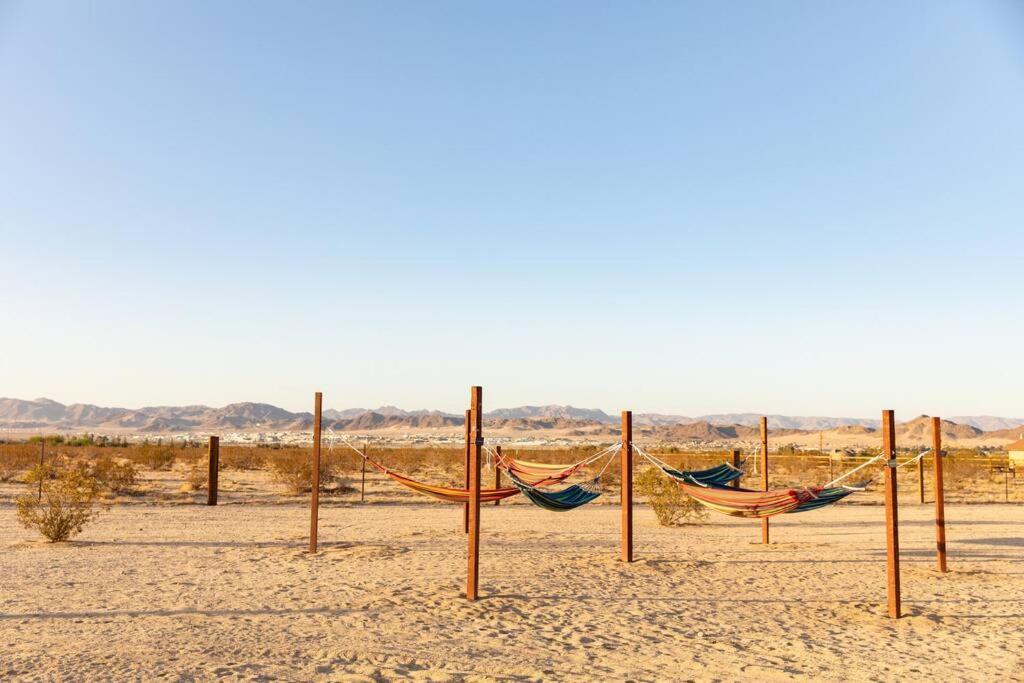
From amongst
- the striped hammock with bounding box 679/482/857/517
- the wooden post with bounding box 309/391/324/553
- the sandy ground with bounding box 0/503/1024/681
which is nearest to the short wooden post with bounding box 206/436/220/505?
the sandy ground with bounding box 0/503/1024/681

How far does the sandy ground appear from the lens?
243 inches

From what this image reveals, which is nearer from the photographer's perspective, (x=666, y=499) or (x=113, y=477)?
(x=666, y=499)

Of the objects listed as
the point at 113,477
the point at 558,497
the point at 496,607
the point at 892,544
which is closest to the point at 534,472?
the point at 558,497

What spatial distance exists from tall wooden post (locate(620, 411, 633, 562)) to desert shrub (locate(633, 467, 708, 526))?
4789 mm

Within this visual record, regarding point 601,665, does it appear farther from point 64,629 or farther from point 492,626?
point 64,629

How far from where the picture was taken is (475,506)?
876 cm

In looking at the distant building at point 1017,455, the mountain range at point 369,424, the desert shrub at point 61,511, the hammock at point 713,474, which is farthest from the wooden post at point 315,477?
the mountain range at point 369,424

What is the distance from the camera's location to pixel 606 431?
413 ft

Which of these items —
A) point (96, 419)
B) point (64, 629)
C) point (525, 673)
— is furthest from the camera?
point (96, 419)

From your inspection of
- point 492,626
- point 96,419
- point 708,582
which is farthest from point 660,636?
point 96,419

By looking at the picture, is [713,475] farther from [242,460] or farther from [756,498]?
[242,460]

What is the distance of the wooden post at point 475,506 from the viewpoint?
8.48m

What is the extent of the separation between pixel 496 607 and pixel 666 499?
7935 millimetres

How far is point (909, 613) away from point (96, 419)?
216664 mm
